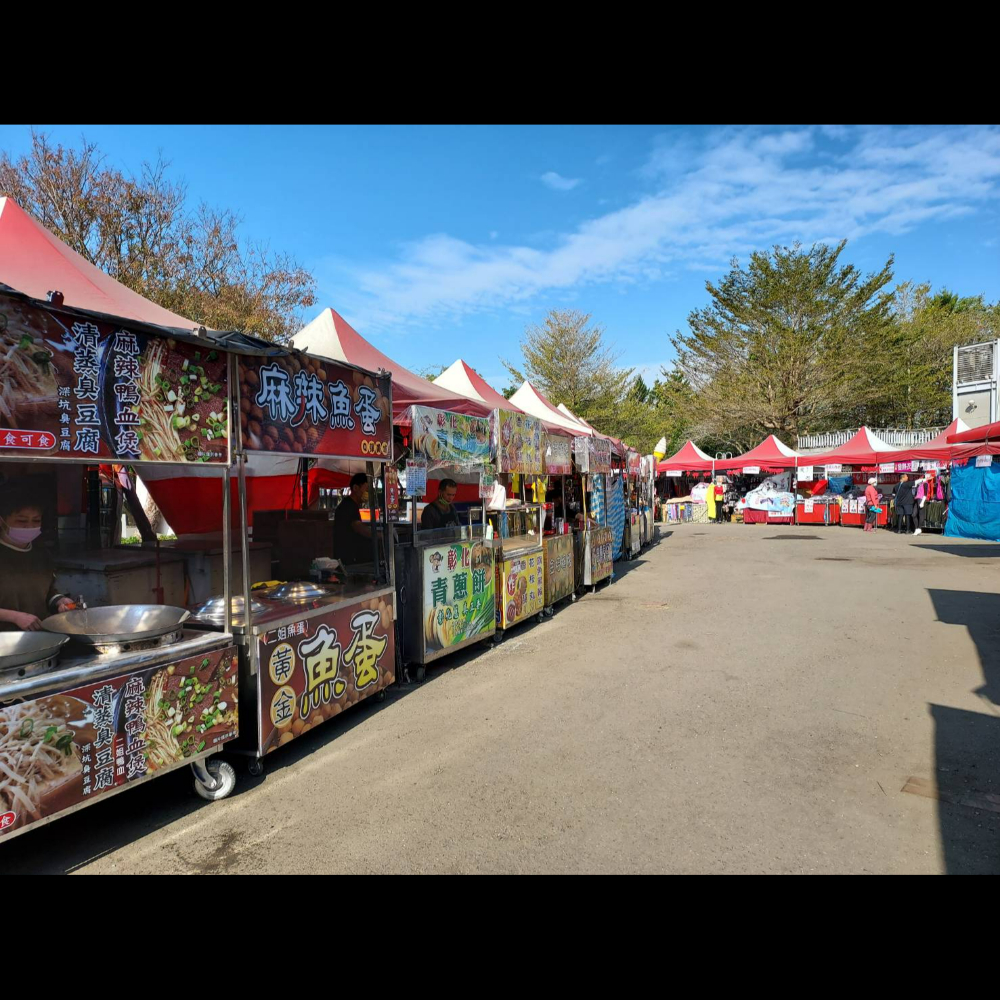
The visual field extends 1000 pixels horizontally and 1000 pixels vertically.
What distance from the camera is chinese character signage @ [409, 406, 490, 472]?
6.23 m

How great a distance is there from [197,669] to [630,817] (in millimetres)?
2583

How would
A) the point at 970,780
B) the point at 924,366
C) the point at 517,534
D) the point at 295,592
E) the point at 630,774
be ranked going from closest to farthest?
the point at 970,780, the point at 630,774, the point at 295,592, the point at 517,534, the point at 924,366

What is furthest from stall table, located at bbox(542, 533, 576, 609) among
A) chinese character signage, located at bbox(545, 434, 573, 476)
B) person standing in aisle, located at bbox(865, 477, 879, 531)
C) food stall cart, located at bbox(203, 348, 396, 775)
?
person standing in aisle, located at bbox(865, 477, 879, 531)

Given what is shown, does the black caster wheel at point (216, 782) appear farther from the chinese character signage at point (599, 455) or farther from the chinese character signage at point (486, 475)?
the chinese character signage at point (599, 455)

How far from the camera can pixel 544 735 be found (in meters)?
4.79

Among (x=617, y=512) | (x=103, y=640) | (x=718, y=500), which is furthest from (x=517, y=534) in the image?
(x=718, y=500)

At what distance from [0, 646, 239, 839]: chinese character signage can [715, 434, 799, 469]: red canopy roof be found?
2679cm

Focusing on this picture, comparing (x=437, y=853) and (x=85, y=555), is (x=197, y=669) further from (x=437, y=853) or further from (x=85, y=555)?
(x=85, y=555)

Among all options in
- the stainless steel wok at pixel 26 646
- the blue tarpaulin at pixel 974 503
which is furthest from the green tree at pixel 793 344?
the stainless steel wok at pixel 26 646

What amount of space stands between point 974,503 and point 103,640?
21708 millimetres

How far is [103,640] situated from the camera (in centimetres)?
342

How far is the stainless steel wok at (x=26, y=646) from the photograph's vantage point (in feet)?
9.86

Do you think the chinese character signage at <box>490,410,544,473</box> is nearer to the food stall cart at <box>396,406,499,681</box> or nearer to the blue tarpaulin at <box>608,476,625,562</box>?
the food stall cart at <box>396,406,499,681</box>

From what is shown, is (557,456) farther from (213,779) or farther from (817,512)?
(817,512)
